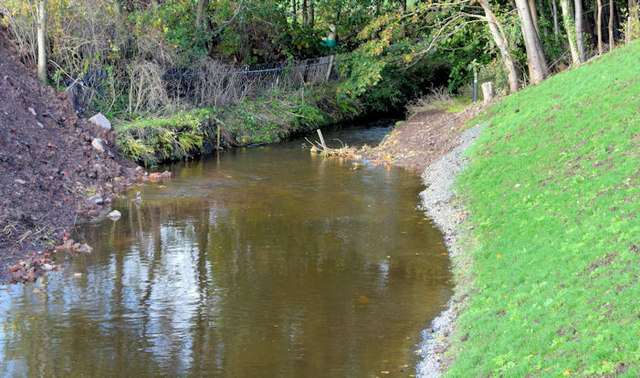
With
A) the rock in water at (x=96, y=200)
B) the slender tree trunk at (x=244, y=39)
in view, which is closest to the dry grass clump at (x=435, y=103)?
the slender tree trunk at (x=244, y=39)

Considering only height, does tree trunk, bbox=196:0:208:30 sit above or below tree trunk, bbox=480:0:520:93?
above

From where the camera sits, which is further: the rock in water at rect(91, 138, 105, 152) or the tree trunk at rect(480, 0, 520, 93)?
the tree trunk at rect(480, 0, 520, 93)

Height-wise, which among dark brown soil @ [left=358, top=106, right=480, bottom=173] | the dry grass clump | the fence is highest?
the fence

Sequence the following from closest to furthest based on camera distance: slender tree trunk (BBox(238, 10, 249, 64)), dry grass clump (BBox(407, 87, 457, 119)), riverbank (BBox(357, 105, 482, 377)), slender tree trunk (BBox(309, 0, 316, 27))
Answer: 1. riverbank (BBox(357, 105, 482, 377))
2. dry grass clump (BBox(407, 87, 457, 119))
3. slender tree trunk (BBox(238, 10, 249, 64))
4. slender tree trunk (BBox(309, 0, 316, 27))

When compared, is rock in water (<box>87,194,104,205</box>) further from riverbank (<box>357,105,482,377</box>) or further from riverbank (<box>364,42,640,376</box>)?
riverbank (<box>364,42,640,376</box>)

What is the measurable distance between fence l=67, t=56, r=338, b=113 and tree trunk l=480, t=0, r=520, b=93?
30.8 ft

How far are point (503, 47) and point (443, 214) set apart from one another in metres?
12.1

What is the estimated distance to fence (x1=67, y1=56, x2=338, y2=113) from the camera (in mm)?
23734

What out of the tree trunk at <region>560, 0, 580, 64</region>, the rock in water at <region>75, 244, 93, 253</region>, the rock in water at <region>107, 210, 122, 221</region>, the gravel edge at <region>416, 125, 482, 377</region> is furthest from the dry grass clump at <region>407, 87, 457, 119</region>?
the rock in water at <region>75, 244, 93, 253</region>

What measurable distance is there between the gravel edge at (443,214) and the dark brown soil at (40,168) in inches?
296

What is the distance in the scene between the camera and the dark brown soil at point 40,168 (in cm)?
1372

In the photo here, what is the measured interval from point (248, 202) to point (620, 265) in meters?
11.5

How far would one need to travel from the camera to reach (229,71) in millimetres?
28438

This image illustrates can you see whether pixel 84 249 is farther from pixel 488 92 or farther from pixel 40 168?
pixel 488 92
